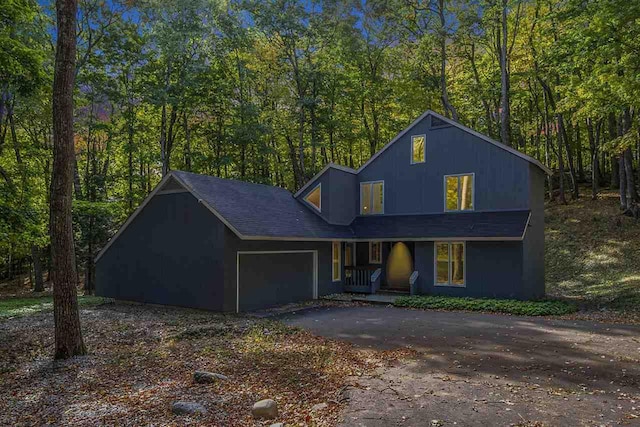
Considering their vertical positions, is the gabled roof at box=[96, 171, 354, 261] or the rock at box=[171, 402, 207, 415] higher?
the gabled roof at box=[96, 171, 354, 261]

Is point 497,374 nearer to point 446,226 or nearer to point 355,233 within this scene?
point 446,226

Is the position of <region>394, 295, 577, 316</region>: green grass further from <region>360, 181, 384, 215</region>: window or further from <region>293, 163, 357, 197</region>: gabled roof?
<region>293, 163, 357, 197</region>: gabled roof

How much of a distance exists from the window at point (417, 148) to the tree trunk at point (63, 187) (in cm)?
1281

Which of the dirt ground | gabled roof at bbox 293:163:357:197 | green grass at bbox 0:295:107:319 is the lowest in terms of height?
green grass at bbox 0:295:107:319

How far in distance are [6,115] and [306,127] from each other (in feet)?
50.5

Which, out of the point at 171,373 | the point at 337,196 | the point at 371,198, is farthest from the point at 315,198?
the point at 171,373

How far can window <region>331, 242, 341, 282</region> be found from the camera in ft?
57.3

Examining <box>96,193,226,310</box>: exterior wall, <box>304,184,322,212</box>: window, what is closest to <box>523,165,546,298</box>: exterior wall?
<box>304,184,322,212</box>: window

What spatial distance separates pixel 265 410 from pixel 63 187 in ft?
18.4

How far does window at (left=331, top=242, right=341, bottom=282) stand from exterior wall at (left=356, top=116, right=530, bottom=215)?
2.67 m

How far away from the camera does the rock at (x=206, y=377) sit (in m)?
6.36

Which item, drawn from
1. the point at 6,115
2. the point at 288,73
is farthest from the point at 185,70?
the point at 6,115

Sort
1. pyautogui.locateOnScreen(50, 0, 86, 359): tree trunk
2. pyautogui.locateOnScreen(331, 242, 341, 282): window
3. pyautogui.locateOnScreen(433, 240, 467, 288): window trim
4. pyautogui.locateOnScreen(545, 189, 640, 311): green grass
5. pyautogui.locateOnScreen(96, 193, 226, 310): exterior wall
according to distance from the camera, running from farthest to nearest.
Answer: pyautogui.locateOnScreen(331, 242, 341, 282): window → pyautogui.locateOnScreen(433, 240, 467, 288): window trim → pyautogui.locateOnScreen(545, 189, 640, 311): green grass → pyautogui.locateOnScreen(96, 193, 226, 310): exterior wall → pyautogui.locateOnScreen(50, 0, 86, 359): tree trunk

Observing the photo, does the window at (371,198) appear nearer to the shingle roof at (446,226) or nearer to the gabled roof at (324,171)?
the shingle roof at (446,226)
